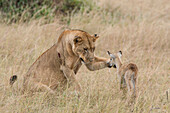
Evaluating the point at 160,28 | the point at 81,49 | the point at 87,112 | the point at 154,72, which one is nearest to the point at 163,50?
the point at 160,28

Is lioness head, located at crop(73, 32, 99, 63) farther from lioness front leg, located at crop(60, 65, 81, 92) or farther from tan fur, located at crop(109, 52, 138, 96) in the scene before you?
tan fur, located at crop(109, 52, 138, 96)

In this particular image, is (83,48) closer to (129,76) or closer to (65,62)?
(65,62)

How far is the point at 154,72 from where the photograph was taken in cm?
578

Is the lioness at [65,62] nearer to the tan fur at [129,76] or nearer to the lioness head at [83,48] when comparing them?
the lioness head at [83,48]

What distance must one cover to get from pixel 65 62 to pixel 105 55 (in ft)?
8.48

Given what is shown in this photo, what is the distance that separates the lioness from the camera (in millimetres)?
4895

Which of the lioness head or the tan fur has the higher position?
the lioness head

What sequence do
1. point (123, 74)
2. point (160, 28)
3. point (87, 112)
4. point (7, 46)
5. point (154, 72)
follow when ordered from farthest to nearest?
1. point (160, 28)
2. point (7, 46)
3. point (154, 72)
4. point (123, 74)
5. point (87, 112)

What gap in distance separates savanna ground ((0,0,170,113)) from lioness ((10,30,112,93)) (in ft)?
0.73

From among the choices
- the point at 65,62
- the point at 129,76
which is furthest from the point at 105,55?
the point at 129,76

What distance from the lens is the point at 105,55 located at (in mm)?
7504

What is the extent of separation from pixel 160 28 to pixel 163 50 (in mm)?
1015

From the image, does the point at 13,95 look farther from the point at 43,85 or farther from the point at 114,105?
the point at 114,105

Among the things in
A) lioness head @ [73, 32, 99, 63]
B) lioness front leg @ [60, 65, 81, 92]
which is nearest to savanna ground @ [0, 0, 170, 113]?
lioness front leg @ [60, 65, 81, 92]
